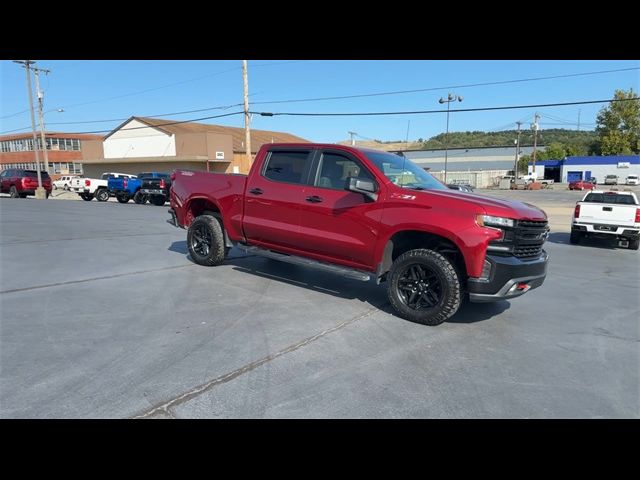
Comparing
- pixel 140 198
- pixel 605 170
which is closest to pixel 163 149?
pixel 140 198

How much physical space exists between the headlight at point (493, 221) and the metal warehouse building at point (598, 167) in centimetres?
8203

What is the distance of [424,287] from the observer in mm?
5035

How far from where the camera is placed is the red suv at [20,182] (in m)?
29.9

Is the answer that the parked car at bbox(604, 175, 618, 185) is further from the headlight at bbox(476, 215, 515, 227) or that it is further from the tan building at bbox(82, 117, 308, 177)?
the headlight at bbox(476, 215, 515, 227)

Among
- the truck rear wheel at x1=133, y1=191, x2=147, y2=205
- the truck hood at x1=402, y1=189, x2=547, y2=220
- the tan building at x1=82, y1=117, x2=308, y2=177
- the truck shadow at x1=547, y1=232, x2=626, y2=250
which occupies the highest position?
the tan building at x1=82, y1=117, x2=308, y2=177

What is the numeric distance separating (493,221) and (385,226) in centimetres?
123

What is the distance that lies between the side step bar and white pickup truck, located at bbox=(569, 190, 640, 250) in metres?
10.2

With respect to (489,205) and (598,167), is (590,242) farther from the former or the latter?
(598,167)

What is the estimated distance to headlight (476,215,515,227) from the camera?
15.2ft

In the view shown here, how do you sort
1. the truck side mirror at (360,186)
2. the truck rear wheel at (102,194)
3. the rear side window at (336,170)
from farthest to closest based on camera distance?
1. the truck rear wheel at (102,194)
2. the rear side window at (336,170)
3. the truck side mirror at (360,186)

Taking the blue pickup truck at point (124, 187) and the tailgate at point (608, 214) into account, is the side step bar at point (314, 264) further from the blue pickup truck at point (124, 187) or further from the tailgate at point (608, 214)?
the blue pickup truck at point (124, 187)

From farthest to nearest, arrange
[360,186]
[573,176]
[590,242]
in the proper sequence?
[573,176]
[590,242]
[360,186]

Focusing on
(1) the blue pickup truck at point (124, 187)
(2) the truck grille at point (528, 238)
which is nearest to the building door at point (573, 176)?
(1) the blue pickup truck at point (124, 187)

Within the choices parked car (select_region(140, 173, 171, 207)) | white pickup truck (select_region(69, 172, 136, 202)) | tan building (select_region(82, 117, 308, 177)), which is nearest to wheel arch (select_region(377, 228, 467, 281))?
parked car (select_region(140, 173, 171, 207))
